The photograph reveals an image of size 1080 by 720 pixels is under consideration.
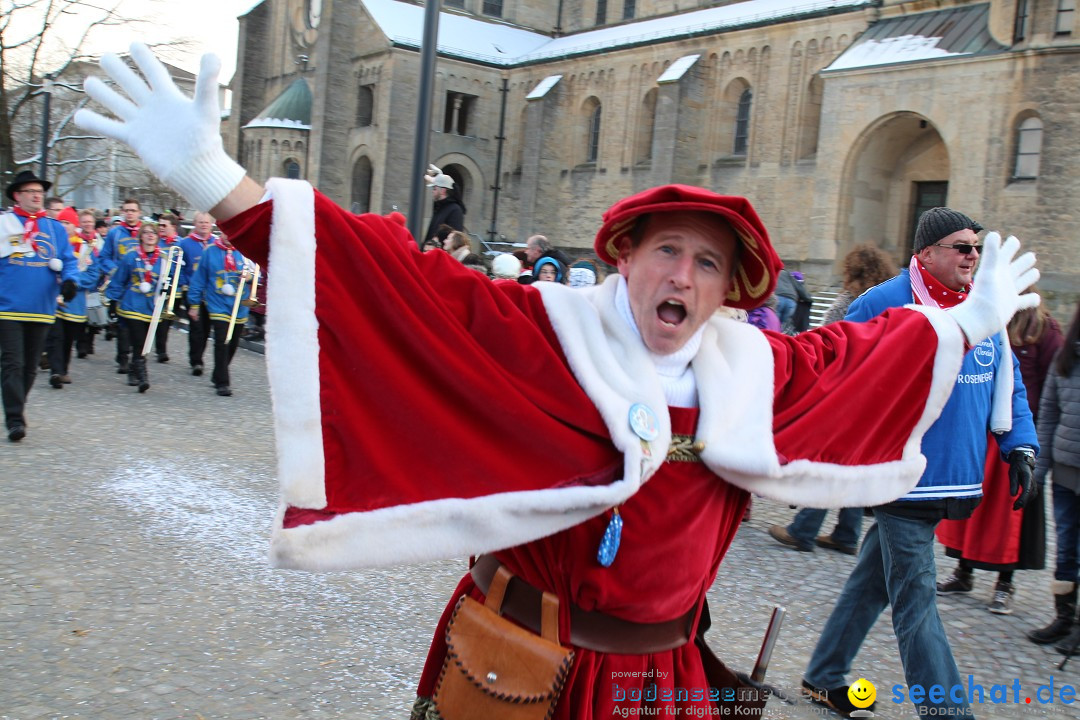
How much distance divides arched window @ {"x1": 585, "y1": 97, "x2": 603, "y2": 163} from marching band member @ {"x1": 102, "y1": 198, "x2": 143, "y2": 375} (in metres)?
28.7

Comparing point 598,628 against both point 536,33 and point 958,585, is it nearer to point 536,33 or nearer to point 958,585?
point 958,585

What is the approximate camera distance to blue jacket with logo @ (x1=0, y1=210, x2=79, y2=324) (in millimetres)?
8766

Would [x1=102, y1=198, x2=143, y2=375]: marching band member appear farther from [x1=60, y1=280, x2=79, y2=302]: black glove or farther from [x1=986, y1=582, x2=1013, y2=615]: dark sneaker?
[x1=986, y1=582, x2=1013, y2=615]: dark sneaker

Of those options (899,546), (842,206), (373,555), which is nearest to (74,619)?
(373,555)

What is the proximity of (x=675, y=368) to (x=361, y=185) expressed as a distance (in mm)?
43607

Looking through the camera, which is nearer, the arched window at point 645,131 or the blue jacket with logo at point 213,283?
the blue jacket with logo at point 213,283

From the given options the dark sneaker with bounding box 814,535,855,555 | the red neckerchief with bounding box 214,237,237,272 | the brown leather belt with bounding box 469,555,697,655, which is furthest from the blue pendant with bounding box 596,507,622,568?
the red neckerchief with bounding box 214,237,237,272

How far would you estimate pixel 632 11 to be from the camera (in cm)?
4303

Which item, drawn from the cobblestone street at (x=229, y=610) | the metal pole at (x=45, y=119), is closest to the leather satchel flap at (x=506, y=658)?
the cobblestone street at (x=229, y=610)

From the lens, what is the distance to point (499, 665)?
7.30 ft

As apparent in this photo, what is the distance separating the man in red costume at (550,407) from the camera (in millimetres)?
2006

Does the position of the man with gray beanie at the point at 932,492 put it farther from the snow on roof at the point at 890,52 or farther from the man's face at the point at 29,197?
the snow on roof at the point at 890,52

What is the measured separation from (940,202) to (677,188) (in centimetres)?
2814

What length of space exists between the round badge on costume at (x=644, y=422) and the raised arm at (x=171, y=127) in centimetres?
98
